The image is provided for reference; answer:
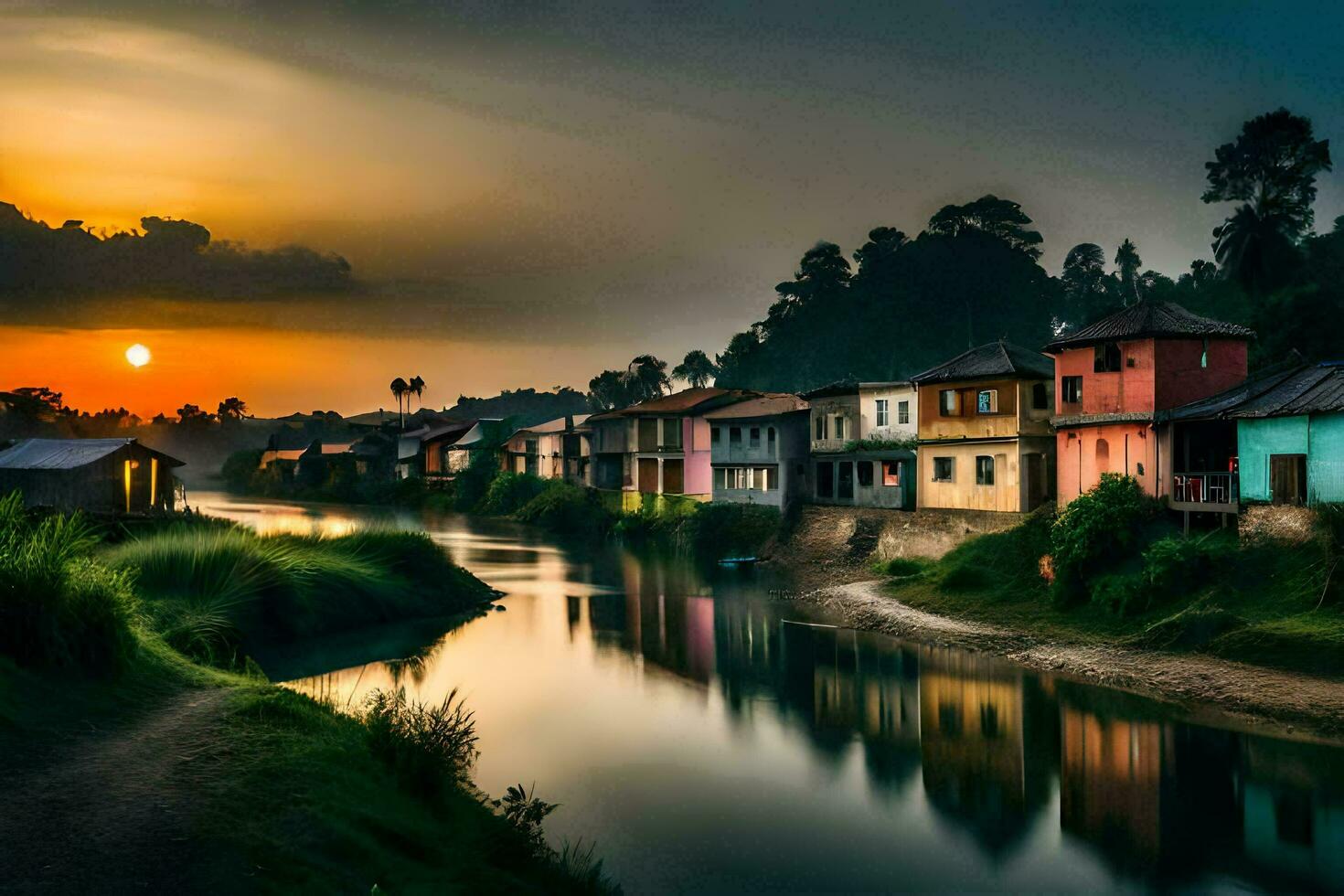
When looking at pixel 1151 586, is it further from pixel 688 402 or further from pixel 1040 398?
pixel 688 402

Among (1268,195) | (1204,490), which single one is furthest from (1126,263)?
(1204,490)

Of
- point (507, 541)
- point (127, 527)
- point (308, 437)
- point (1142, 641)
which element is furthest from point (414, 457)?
point (1142, 641)

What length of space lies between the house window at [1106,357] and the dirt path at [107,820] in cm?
3146

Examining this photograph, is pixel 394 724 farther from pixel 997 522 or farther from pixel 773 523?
pixel 773 523

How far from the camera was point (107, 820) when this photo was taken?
33.1 ft

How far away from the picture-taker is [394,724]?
15.2 meters

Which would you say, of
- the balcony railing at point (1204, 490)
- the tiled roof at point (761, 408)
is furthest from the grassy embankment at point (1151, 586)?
the tiled roof at point (761, 408)

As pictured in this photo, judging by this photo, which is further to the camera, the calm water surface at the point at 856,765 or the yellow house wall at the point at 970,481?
the yellow house wall at the point at 970,481

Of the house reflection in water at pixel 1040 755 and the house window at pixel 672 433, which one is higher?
the house window at pixel 672 433

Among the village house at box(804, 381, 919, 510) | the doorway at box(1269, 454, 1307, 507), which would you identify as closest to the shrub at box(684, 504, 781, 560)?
the village house at box(804, 381, 919, 510)

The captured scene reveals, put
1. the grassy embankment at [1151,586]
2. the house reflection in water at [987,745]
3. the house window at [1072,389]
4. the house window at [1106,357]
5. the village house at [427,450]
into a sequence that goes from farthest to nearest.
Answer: the village house at [427,450]
the house window at [1072,389]
the house window at [1106,357]
the grassy embankment at [1151,586]
the house reflection in water at [987,745]

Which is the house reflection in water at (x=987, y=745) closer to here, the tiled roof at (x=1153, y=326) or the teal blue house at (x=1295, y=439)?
the teal blue house at (x=1295, y=439)

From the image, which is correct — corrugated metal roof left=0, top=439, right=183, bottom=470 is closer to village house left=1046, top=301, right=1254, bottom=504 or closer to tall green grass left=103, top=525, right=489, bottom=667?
tall green grass left=103, top=525, right=489, bottom=667

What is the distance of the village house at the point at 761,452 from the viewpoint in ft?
181
